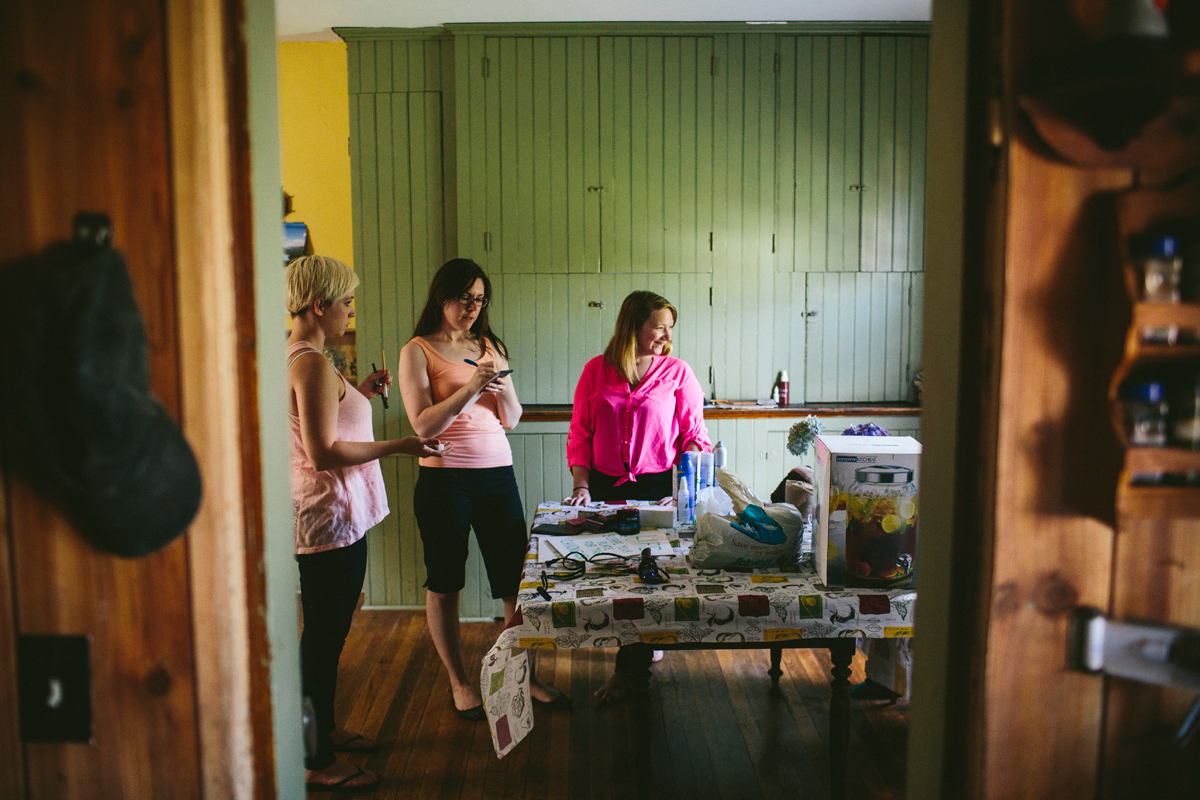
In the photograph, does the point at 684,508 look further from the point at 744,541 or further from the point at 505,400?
the point at 505,400

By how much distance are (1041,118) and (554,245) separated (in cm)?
311

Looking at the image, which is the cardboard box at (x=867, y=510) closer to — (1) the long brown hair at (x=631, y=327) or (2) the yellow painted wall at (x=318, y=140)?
(1) the long brown hair at (x=631, y=327)

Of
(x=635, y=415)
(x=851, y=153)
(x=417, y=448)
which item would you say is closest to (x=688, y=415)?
(x=635, y=415)

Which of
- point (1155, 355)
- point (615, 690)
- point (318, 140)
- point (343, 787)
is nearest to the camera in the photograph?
point (1155, 355)

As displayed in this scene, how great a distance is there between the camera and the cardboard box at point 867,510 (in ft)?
5.51

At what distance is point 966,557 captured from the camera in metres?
0.91

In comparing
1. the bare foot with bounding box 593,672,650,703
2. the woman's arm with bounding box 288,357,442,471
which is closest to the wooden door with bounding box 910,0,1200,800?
the woman's arm with bounding box 288,357,442,471

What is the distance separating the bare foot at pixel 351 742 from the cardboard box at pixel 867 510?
5.70 ft

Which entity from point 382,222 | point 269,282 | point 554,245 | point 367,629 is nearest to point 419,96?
point 382,222

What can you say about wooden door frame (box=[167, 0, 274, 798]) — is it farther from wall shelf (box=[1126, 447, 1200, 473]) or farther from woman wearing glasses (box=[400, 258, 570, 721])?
woman wearing glasses (box=[400, 258, 570, 721])

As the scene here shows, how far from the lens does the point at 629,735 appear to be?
252cm

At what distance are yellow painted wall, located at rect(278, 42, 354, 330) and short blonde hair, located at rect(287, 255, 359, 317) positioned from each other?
84.1 inches

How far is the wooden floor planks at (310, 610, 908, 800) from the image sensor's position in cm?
222

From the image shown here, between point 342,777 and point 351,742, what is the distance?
0.23 m
